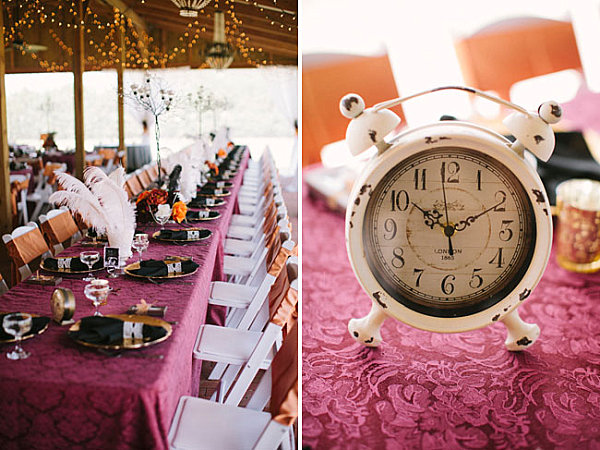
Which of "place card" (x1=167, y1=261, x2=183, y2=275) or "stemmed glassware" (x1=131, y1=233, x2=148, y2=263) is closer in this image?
"place card" (x1=167, y1=261, x2=183, y2=275)

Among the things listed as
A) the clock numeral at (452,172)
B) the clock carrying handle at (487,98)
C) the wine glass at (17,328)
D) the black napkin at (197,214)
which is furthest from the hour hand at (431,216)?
the black napkin at (197,214)

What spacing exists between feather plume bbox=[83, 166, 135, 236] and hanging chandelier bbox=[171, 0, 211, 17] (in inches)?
72.3

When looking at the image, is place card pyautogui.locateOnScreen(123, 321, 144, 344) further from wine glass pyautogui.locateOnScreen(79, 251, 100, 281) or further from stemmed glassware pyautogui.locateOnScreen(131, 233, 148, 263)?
stemmed glassware pyautogui.locateOnScreen(131, 233, 148, 263)

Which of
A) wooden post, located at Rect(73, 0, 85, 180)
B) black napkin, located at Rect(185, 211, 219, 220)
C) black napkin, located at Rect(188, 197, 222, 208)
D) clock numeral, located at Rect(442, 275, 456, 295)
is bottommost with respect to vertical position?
clock numeral, located at Rect(442, 275, 456, 295)

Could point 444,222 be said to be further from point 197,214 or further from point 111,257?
point 197,214

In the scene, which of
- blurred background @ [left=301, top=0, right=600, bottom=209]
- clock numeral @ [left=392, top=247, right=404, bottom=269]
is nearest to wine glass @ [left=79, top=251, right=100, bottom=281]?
clock numeral @ [left=392, top=247, right=404, bottom=269]

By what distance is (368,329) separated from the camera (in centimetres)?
224

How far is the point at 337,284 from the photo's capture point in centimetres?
325

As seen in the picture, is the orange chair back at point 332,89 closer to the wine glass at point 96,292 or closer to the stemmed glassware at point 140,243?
the stemmed glassware at point 140,243

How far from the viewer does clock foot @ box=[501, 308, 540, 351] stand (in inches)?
85.5

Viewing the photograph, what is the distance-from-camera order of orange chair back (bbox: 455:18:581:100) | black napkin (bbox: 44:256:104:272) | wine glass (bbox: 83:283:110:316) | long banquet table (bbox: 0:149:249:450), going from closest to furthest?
long banquet table (bbox: 0:149:249:450)
wine glass (bbox: 83:283:110:316)
black napkin (bbox: 44:256:104:272)
orange chair back (bbox: 455:18:581:100)

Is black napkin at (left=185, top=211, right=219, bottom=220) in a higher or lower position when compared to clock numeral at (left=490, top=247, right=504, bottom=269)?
higher

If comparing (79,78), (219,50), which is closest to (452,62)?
(219,50)

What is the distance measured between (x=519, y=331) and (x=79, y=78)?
425 centimetres
